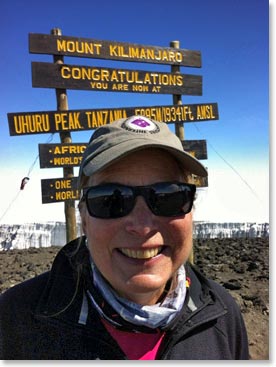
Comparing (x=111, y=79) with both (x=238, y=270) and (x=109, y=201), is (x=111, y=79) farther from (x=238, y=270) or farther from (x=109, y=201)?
(x=238, y=270)

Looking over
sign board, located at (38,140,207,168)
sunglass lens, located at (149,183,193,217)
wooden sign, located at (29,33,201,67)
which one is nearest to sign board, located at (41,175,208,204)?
sign board, located at (38,140,207,168)

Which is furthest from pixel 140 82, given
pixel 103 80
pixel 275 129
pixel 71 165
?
pixel 275 129

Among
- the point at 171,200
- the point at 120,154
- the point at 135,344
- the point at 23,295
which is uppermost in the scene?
the point at 120,154

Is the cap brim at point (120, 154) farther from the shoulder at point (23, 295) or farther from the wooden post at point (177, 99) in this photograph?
the wooden post at point (177, 99)

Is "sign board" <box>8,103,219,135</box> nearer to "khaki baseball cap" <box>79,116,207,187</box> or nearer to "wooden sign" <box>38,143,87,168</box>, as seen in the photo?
"wooden sign" <box>38,143,87,168</box>

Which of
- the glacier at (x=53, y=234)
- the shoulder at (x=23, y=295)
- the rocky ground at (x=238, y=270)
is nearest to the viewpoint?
the shoulder at (x=23, y=295)

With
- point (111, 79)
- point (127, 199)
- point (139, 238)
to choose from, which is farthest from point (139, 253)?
point (111, 79)

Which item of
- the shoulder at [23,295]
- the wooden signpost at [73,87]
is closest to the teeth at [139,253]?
the shoulder at [23,295]
